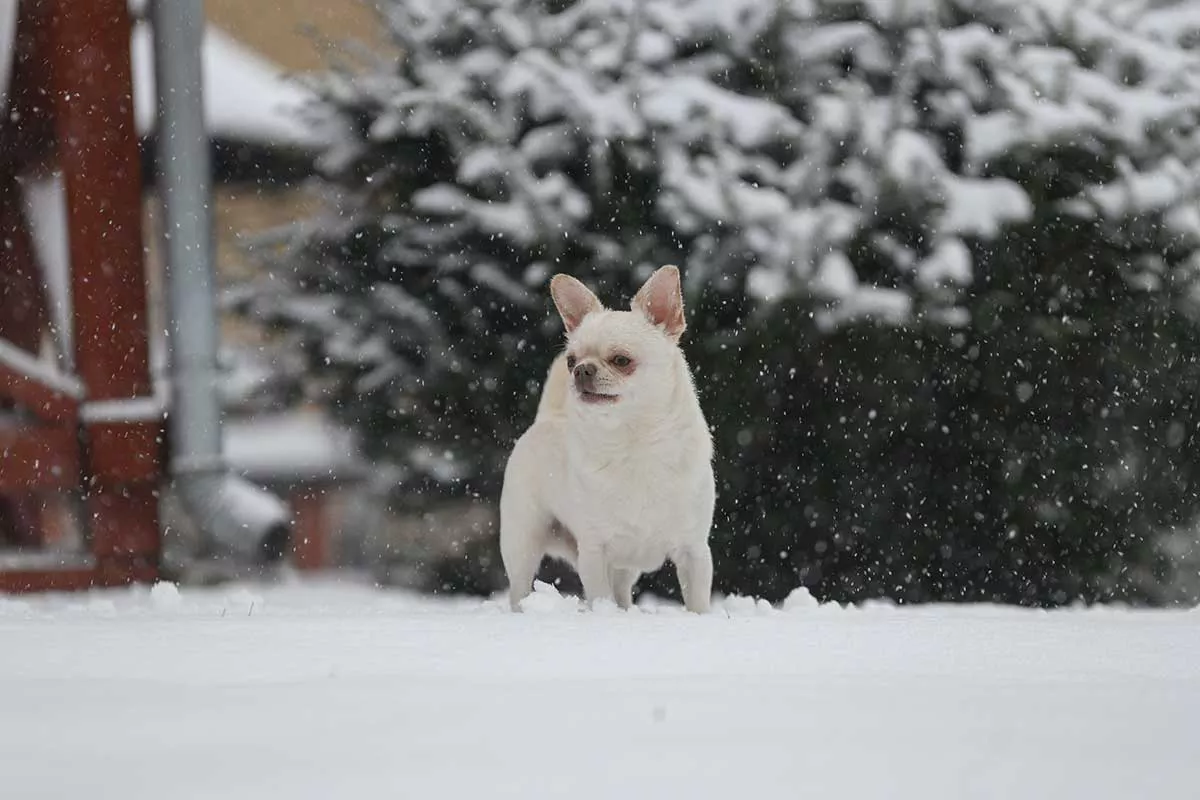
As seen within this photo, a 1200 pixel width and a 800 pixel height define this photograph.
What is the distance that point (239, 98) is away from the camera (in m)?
8.11

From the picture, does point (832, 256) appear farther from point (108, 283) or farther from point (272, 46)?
point (272, 46)

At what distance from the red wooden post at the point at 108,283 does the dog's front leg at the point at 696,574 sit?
3.38m

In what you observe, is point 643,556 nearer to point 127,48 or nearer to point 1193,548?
point 1193,548

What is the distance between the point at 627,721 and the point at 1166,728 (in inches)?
31.7

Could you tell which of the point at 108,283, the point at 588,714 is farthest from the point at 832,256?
the point at 588,714

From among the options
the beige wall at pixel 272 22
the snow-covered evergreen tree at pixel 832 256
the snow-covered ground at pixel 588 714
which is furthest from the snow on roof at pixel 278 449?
the snow-covered ground at pixel 588 714

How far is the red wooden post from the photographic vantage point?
637 centimetres

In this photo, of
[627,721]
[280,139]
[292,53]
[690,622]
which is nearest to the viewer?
[627,721]

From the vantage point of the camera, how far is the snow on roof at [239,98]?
6688 millimetres

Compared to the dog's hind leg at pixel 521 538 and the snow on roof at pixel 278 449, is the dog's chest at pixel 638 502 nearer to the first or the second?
the dog's hind leg at pixel 521 538

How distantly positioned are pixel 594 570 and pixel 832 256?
2398mm

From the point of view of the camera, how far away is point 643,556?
12.6 ft

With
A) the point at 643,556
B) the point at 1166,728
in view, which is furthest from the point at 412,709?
the point at 643,556

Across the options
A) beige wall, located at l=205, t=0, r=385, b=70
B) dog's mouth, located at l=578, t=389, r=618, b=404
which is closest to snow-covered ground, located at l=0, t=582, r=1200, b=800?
dog's mouth, located at l=578, t=389, r=618, b=404
